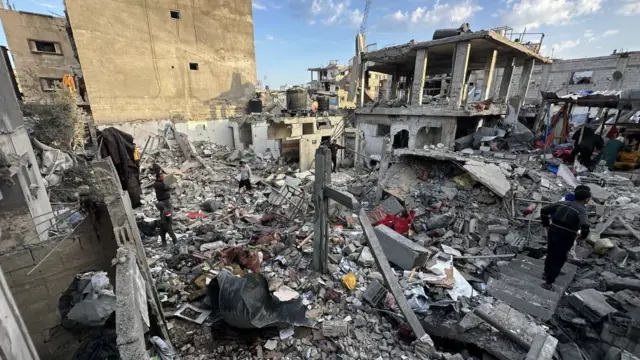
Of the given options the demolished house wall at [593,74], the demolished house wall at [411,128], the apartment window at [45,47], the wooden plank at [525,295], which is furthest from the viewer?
the demolished house wall at [593,74]

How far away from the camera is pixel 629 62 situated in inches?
754

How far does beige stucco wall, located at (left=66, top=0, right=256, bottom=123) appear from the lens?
48.1 feet

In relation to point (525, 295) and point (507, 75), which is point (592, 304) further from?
point (507, 75)

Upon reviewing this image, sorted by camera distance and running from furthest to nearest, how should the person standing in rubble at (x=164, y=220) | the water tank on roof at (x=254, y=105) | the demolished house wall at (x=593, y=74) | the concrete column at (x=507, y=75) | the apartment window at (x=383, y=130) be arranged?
the water tank on roof at (x=254, y=105), the demolished house wall at (x=593, y=74), the apartment window at (x=383, y=130), the concrete column at (x=507, y=75), the person standing in rubble at (x=164, y=220)

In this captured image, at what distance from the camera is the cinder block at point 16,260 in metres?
3.36

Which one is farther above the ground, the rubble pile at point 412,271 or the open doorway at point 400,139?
the open doorway at point 400,139

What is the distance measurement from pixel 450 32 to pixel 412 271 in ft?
41.1

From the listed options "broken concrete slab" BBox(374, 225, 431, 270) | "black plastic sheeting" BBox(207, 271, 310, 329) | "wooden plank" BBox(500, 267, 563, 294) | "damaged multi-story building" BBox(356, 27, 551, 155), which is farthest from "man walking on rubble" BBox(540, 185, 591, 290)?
"damaged multi-story building" BBox(356, 27, 551, 155)

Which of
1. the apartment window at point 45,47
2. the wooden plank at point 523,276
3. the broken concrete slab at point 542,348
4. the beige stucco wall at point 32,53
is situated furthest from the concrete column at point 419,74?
the apartment window at point 45,47

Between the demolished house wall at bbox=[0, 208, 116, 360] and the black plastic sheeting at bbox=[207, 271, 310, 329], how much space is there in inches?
70.3

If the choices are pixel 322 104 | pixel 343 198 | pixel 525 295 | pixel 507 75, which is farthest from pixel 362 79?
pixel 525 295

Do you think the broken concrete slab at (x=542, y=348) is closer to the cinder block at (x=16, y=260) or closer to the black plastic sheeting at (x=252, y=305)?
the black plastic sheeting at (x=252, y=305)

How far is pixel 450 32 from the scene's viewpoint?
1270 cm

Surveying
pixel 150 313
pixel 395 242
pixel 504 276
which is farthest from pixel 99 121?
pixel 504 276
